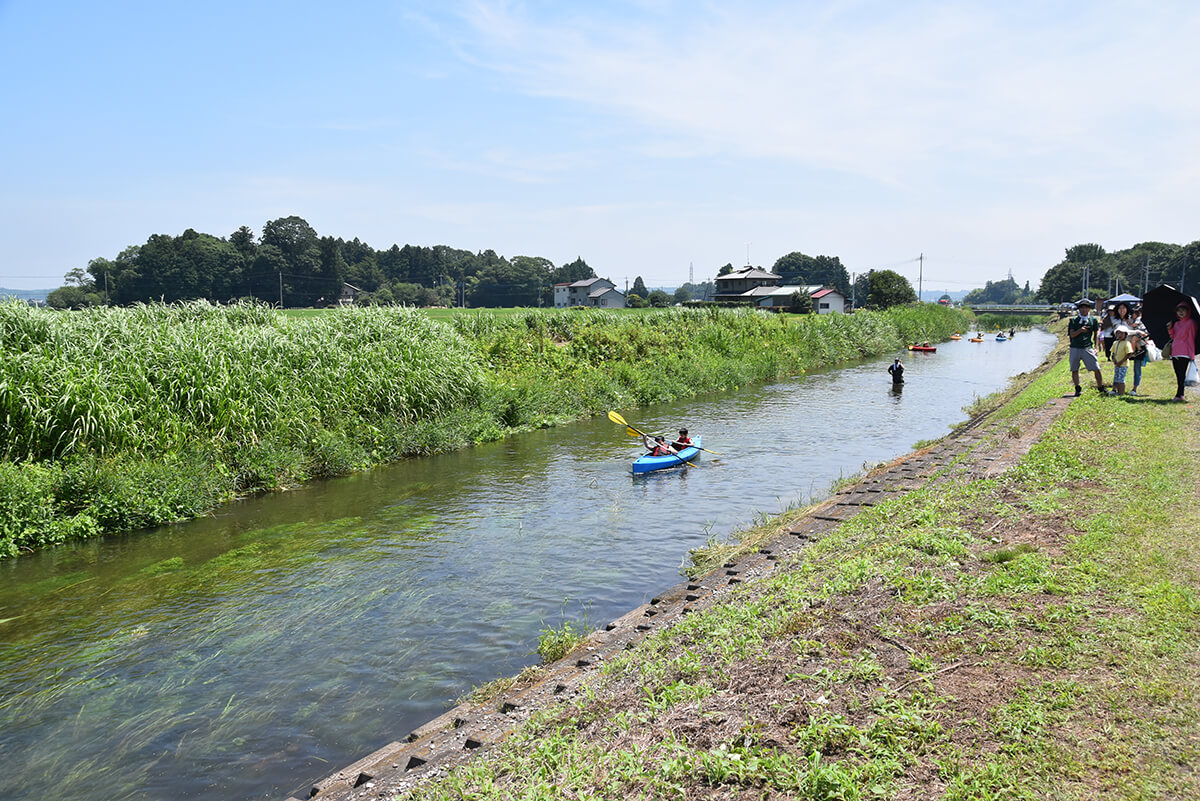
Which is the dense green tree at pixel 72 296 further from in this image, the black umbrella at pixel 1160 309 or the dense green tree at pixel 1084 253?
the dense green tree at pixel 1084 253

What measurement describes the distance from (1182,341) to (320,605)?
16661 millimetres

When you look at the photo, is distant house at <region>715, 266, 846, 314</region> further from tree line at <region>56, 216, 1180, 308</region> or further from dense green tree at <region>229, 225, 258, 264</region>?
dense green tree at <region>229, 225, 258, 264</region>

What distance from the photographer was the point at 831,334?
49000 millimetres

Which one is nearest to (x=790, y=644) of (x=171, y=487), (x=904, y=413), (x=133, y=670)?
(x=133, y=670)

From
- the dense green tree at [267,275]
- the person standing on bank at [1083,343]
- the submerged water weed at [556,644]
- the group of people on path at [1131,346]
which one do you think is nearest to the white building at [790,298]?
the dense green tree at [267,275]

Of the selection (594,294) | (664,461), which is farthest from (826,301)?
(664,461)

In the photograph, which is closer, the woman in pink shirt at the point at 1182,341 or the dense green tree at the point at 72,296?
the woman in pink shirt at the point at 1182,341

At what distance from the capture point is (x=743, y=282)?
10831 centimetres

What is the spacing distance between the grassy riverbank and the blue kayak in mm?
8501

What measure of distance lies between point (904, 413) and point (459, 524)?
737 inches

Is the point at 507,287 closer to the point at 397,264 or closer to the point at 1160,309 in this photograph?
the point at 397,264

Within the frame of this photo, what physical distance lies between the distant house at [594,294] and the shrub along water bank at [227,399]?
83256mm

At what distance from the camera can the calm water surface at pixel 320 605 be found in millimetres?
7020

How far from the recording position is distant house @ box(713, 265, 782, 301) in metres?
108
